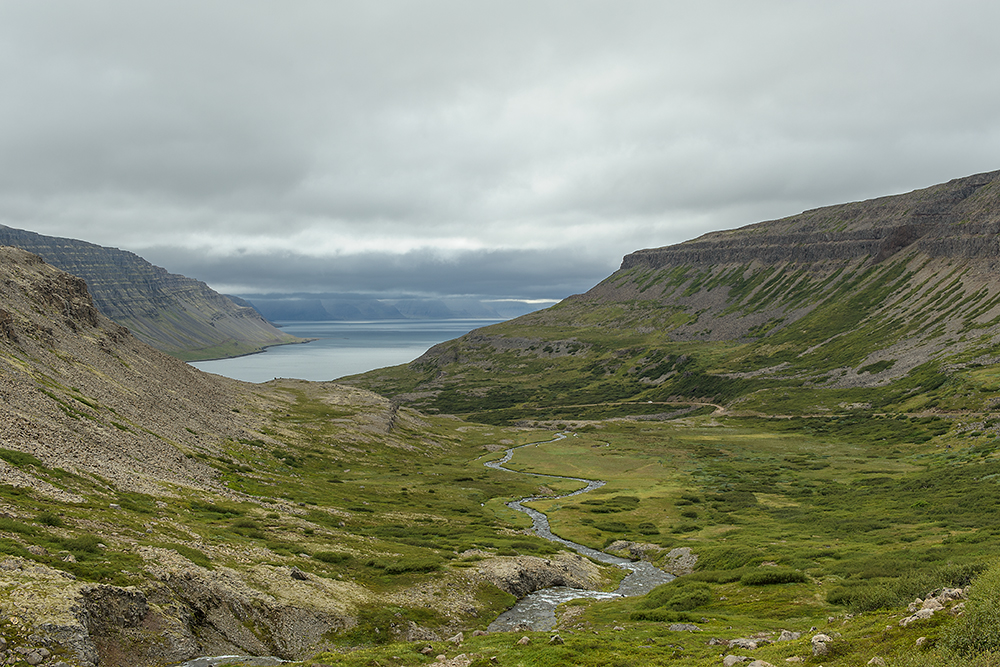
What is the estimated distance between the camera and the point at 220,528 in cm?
5412

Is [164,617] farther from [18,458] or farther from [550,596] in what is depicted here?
[550,596]

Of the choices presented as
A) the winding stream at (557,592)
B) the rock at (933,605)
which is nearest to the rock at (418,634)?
the winding stream at (557,592)

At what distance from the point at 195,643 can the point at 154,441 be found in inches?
2313

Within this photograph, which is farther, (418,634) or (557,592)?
(557,592)

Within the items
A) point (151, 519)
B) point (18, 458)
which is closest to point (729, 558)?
point (151, 519)

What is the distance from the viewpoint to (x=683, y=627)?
137 feet

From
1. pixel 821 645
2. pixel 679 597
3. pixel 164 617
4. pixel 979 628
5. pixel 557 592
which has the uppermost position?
pixel 979 628

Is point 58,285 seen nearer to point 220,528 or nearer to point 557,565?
point 220,528

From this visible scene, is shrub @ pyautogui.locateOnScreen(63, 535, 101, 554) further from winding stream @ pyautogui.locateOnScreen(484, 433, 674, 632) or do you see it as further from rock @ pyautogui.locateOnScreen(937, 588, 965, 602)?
rock @ pyautogui.locateOnScreen(937, 588, 965, 602)

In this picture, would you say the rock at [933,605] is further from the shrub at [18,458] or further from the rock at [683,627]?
the shrub at [18,458]

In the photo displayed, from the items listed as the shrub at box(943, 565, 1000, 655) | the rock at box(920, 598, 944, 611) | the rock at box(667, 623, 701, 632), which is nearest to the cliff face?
the rock at box(667, 623, 701, 632)

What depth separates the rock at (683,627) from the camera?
4019 cm

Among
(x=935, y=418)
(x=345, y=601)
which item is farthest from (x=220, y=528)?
(x=935, y=418)

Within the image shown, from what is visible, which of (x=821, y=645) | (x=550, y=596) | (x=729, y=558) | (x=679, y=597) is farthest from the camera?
(x=729, y=558)
